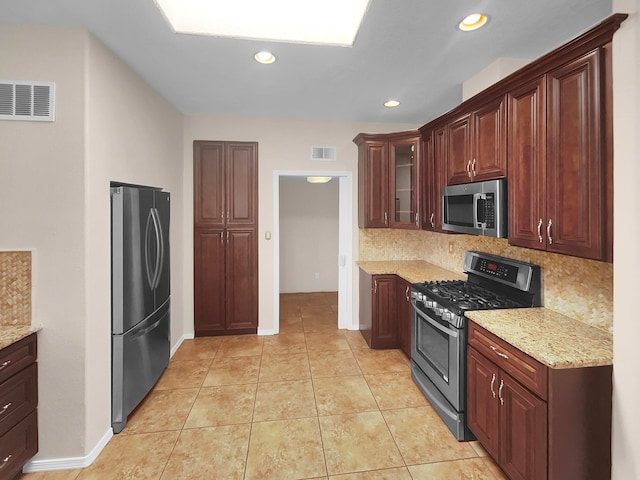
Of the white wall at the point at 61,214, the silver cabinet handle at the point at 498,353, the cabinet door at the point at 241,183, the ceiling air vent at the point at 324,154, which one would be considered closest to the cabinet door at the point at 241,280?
the cabinet door at the point at 241,183

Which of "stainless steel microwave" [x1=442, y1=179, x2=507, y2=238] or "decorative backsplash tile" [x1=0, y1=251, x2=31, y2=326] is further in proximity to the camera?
"stainless steel microwave" [x1=442, y1=179, x2=507, y2=238]

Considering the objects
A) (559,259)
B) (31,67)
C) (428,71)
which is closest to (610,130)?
(559,259)

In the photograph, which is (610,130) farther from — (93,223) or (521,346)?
(93,223)

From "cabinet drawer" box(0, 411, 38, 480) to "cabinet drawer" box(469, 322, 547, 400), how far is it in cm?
273

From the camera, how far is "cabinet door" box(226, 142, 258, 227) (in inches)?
159

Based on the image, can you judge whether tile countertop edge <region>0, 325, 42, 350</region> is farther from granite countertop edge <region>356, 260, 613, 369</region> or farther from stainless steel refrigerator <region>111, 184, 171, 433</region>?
granite countertop edge <region>356, 260, 613, 369</region>

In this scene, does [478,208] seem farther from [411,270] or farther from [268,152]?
[268,152]

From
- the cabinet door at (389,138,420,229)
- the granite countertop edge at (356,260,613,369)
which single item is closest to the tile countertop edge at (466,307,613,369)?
the granite countertop edge at (356,260,613,369)

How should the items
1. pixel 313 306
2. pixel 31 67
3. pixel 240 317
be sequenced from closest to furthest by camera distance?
pixel 31 67
pixel 240 317
pixel 313 306

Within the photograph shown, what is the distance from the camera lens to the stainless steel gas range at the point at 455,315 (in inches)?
87.8

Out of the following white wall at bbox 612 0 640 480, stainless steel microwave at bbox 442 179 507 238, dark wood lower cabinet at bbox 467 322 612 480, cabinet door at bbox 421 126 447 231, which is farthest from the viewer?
cabinet door at bbox 421 126 447 231

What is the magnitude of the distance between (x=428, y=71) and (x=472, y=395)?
2520mm

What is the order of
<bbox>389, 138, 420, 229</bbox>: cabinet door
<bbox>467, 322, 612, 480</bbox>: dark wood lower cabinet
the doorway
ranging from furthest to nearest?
the doorway, <bbox>389, 138, 420, 229</bbox>: cabinet door, <bbox>467, 322, 612, 480</bbox>: dark wood lower cabinet

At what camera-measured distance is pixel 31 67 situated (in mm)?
1966
